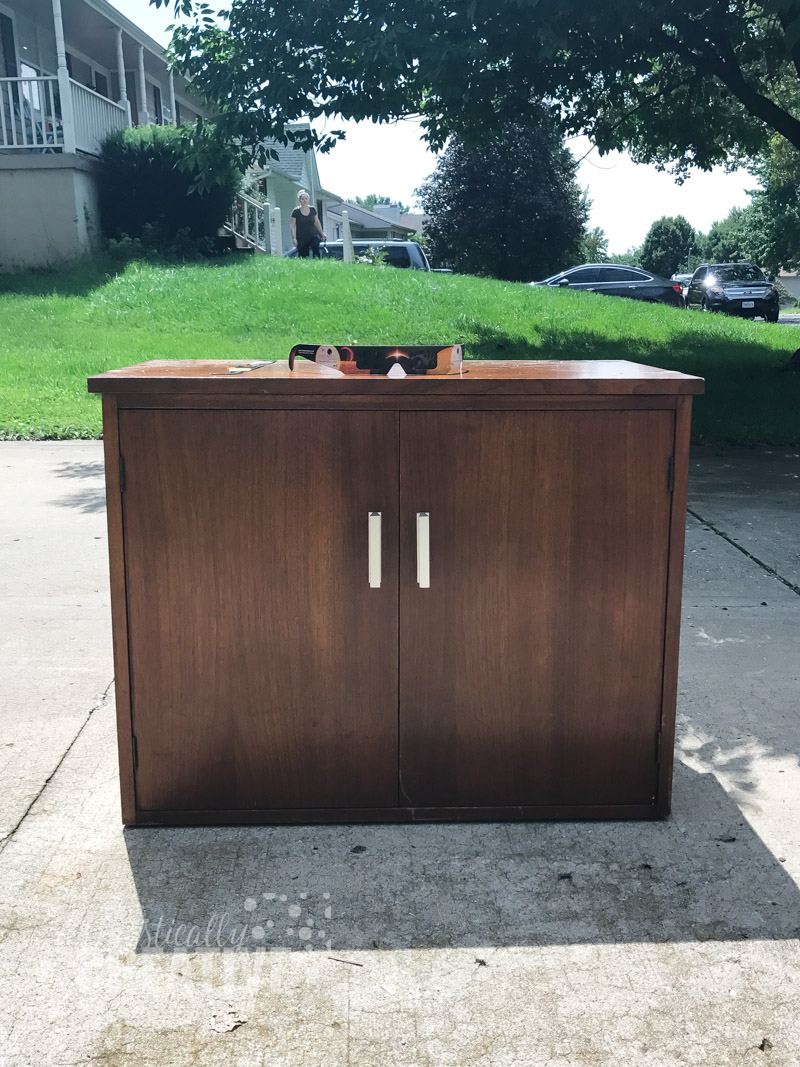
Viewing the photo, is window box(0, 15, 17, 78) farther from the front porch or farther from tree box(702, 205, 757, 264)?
tree box(702, 205, 757, 264)

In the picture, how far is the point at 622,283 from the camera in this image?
2517 centimetres

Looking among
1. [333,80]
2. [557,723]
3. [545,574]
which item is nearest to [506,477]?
[545,574]

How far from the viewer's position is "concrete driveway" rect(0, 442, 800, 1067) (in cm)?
218

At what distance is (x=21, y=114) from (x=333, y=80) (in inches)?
396

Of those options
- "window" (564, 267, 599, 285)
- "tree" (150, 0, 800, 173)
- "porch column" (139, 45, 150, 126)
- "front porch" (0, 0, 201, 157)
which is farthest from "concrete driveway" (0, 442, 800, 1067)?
"porch column" (139, 45, 150, 126)

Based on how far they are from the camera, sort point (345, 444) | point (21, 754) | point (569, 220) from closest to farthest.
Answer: point (345, 444)
point (21, 754)
point (569, 220)

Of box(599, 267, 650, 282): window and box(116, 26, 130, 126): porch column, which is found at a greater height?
box(116, 26, 130, 126): porch column

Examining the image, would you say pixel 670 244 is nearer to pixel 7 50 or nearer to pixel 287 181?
pixel 287 181

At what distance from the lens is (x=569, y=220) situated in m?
38.7

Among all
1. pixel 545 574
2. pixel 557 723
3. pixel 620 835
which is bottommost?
pixel 620 835

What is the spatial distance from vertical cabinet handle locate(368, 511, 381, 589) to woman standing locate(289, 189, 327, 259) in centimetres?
2017

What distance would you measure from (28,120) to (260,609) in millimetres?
20753

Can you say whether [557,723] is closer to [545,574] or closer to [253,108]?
[545,574]

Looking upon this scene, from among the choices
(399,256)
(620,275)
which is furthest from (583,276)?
(399,256)
